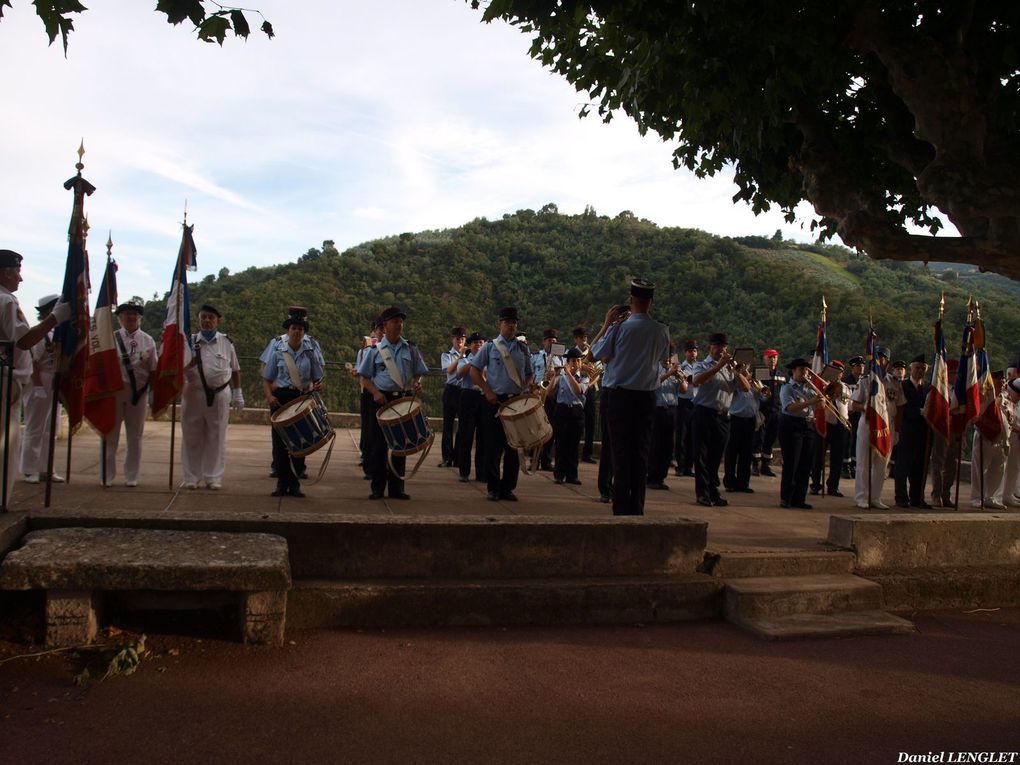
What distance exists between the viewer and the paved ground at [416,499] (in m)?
7.97

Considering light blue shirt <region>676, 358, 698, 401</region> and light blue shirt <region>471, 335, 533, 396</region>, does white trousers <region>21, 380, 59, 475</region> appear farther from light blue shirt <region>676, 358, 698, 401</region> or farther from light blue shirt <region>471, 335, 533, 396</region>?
light blue shirt <region>676, 358, 698, 401</region>

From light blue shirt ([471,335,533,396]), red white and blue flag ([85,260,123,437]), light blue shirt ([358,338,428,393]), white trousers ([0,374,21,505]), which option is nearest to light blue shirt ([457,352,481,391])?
light blue shirt ([471,335,533,396])

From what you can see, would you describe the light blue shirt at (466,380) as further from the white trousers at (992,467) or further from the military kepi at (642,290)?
the white trousers at (992,467)

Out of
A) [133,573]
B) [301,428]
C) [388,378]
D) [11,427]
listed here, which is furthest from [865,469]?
[11,427]

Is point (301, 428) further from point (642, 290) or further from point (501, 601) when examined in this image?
point (642, 290)

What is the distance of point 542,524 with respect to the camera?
20.7ft

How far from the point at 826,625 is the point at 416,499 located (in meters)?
4.67

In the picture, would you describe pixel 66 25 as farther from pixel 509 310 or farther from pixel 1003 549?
pixel 1003 549

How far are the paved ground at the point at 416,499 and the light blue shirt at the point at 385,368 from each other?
4.25ft

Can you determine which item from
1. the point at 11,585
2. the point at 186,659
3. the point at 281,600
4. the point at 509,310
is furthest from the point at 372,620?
the point at 509,310

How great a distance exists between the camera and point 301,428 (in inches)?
327

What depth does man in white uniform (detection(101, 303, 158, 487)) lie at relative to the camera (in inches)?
354

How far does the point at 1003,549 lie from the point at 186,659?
7.19 metres

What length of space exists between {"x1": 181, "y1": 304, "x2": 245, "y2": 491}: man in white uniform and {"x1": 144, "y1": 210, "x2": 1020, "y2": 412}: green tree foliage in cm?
1351
